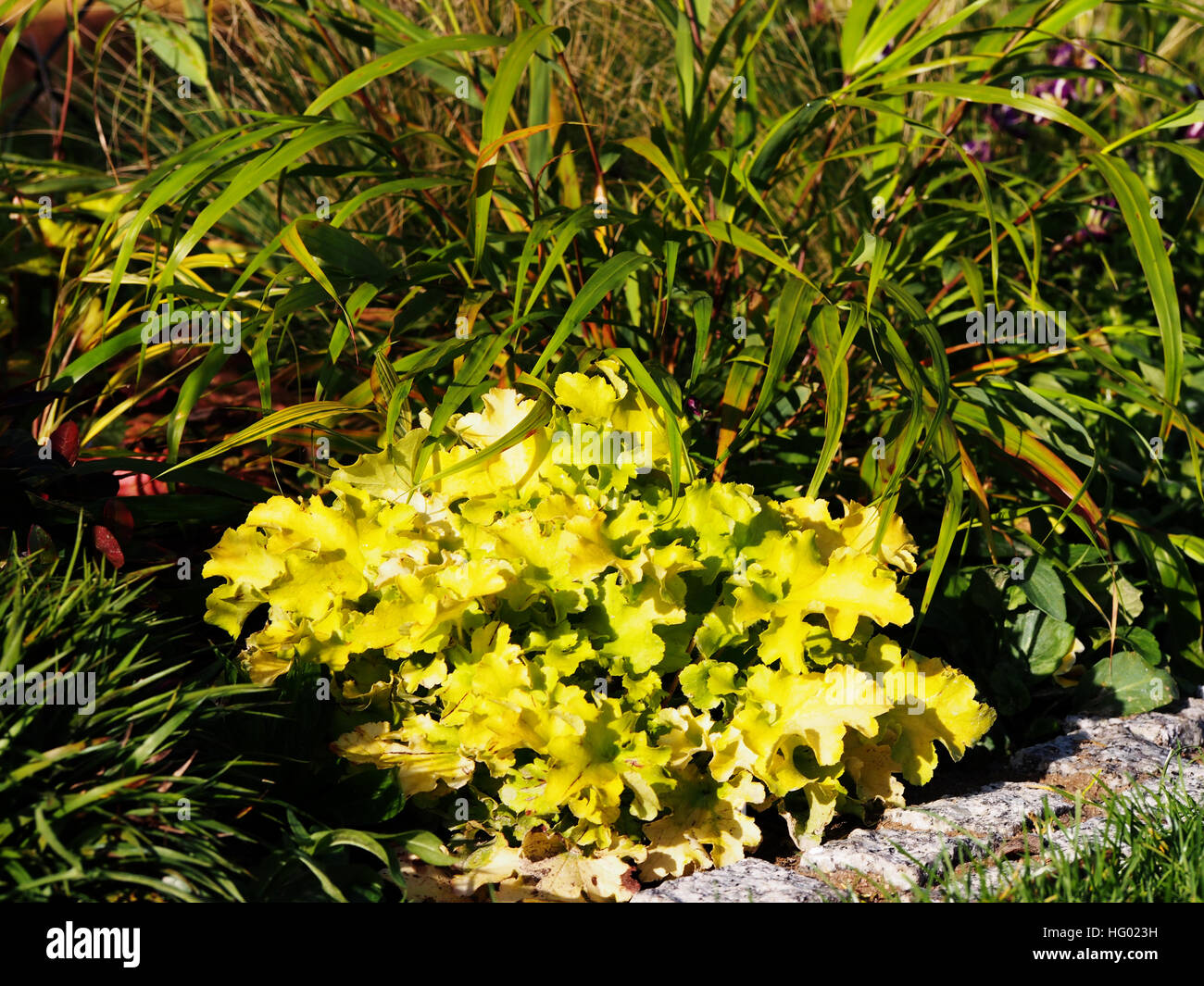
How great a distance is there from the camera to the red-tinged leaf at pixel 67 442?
1885 mm

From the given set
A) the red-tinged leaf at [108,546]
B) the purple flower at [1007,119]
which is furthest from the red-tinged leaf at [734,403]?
the purple flower at [1007,119]

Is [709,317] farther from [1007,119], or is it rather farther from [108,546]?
[1007,119]

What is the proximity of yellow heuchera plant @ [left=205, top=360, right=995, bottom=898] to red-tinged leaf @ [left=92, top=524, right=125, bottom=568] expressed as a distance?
0.46 feet

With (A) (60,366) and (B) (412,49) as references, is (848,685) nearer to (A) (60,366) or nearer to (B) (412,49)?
(B) (412,49)

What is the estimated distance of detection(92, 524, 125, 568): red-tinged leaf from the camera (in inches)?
69.7

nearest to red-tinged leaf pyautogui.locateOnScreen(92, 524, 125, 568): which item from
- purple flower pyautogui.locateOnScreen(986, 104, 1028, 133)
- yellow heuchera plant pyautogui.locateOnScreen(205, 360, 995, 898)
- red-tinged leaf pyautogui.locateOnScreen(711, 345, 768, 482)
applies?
yellow heuchera plant pyautogui.locateOnScreen(205, 360, 995, 898)

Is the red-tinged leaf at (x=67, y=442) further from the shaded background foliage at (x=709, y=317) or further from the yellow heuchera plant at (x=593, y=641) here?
the yellow heuchera plant at (x=593, y=641)

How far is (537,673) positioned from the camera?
66.4 inches

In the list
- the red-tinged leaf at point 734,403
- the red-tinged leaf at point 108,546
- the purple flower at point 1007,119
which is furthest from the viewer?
the purple flower at point 1007,119

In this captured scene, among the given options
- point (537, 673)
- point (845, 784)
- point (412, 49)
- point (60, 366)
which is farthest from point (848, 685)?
point (60, 366)

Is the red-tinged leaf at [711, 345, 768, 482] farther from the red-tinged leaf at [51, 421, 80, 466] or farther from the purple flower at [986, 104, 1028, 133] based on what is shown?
the purple flower at [986, 104, 1028, 133]

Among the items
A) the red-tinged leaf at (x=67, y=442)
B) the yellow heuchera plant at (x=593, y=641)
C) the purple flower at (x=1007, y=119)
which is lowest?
the yellow heuchera plant at (x=593, y=641)

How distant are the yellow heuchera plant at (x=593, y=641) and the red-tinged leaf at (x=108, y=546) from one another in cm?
14

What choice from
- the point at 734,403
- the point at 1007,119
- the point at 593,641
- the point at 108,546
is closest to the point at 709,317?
the point at 734,403
